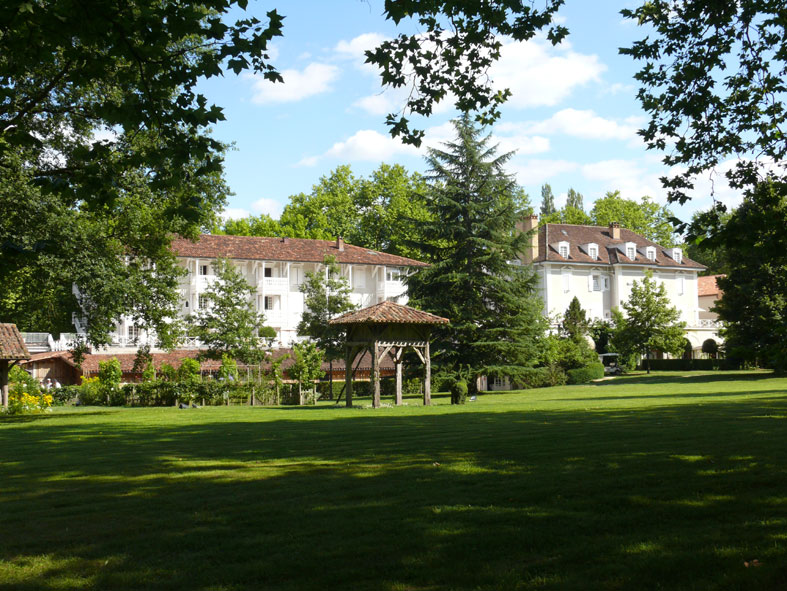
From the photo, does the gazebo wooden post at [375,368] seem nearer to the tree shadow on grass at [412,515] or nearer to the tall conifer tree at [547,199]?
the tree shadow on grass at [412,515]

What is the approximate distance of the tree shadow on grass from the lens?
5766mm

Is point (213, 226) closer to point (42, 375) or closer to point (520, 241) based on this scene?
point (520, 241)

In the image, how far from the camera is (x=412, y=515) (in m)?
7.47

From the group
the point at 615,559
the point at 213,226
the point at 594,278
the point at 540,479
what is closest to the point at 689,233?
the point at 540,479

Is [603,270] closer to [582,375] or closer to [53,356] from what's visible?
[582,375]

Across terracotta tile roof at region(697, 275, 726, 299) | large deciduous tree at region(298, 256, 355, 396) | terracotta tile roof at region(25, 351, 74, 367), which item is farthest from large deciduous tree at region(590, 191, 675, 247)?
terracotta tile roof at region(25, 351, 74, 367)

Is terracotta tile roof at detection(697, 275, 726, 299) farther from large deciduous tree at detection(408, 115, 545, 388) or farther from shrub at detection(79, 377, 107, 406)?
shrub at detection(79, 377, 107, 406)

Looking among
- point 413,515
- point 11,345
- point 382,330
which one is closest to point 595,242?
point 382,330

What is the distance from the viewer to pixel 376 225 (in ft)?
296

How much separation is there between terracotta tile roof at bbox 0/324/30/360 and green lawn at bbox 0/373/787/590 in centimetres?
1794

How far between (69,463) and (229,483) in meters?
3.96

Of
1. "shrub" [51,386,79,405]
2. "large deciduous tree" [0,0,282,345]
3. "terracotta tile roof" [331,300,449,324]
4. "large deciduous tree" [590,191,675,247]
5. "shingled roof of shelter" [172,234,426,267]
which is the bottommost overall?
"shrub" [51,386,79,405]

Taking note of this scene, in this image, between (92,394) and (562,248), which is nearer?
(92,394)

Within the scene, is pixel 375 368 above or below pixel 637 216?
below
